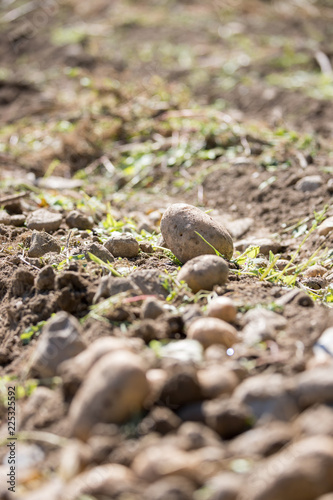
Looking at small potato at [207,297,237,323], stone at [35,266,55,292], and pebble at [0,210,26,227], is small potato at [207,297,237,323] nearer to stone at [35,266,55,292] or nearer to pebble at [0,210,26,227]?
stone at [35,266,55,292]

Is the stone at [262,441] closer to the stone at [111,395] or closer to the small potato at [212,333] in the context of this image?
the stone at [111,395]

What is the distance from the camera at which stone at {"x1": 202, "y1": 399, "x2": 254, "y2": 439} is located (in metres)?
1.79

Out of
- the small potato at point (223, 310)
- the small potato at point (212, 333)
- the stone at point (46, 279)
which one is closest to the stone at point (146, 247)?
the stone at point (46, 279)

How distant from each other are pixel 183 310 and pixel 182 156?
131 inches

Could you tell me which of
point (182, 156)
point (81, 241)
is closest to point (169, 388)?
point (81, 241)

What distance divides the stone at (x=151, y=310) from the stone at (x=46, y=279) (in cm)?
56

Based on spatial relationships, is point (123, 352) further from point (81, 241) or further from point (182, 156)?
point (182, 156)

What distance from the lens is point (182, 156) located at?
5633 mm

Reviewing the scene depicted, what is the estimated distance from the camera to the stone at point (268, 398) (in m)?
1.81

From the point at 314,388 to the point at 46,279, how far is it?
1440 millimetres

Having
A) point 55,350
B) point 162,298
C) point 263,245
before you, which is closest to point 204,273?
point 162,298

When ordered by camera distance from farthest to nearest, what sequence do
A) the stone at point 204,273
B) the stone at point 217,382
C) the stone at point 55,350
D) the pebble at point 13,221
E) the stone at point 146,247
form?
the pebble at point 13,221
the stone at point 146,247
the stone at point 204,273
the stone at point 55,350
the stone at point 217,382

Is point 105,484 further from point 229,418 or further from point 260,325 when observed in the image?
point 260,325

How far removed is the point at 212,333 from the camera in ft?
7.40
